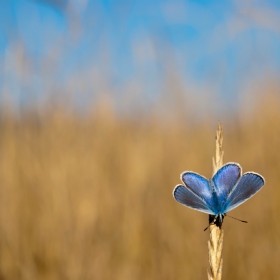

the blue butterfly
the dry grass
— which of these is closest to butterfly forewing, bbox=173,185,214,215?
the blue butterfly

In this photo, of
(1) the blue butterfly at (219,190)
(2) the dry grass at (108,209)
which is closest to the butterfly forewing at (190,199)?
(1) the blue butterfly at (219,190)

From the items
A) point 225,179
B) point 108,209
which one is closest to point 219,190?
point 225,179

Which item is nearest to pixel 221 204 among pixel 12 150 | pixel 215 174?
pixel 215 174

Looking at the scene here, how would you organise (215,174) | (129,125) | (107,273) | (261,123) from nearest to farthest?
(215,174)
(107,273)
(261,123)
(129,125)

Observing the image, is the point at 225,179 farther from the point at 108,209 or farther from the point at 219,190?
the point at 108,209

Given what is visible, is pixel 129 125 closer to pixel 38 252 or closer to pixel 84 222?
pixel 84 222

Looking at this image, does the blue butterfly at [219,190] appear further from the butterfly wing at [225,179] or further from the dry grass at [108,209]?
the dry grass at [108,209]

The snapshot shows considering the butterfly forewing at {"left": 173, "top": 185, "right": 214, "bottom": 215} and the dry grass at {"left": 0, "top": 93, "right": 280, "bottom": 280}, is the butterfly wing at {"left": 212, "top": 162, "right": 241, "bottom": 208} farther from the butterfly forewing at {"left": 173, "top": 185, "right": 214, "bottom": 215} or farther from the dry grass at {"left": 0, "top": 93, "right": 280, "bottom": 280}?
the dry grass at {"left": 0, "top": 93, "right": 280, "bottom": 280}
